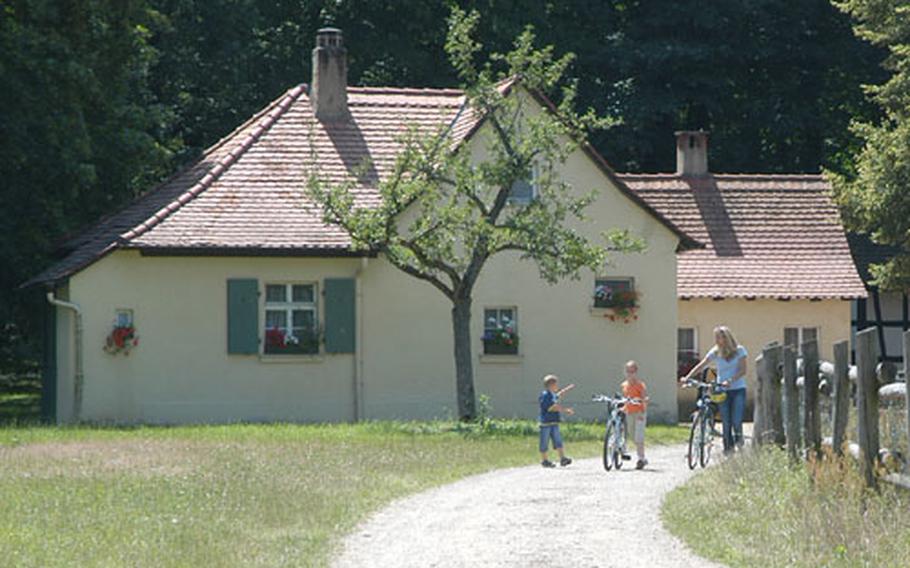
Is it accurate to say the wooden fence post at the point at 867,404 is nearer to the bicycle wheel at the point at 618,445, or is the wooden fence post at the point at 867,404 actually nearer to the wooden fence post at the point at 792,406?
the wooden fence post at the point at 792,406

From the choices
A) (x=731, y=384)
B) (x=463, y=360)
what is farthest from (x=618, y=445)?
(x=463, y=360)

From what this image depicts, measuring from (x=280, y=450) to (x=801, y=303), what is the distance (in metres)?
17.0

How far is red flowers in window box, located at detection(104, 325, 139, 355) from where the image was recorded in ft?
100

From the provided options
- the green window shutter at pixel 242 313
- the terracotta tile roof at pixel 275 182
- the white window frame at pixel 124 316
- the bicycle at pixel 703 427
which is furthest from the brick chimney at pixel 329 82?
the bicycle at pixel 703 427

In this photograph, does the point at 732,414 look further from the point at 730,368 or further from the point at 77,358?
the point at 77,358

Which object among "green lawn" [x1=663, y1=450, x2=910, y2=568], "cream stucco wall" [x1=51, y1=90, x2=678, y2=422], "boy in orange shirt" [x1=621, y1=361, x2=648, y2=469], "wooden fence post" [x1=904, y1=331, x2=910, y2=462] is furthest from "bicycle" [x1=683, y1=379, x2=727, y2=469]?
"cream stucco wall" [x1=51, y1=90, x2=678, y2=422]

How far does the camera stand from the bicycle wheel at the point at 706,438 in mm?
21656

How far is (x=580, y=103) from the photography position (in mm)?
46406

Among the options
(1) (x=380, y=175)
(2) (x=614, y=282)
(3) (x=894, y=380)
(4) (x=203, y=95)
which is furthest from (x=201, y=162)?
(3) (x=894, y=380)

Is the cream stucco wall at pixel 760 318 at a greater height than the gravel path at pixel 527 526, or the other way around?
the cream stucco wall at pixel 760 318

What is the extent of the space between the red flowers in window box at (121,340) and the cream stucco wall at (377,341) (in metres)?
0.15

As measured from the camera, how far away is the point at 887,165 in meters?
37.4

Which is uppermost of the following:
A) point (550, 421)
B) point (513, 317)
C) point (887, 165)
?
point (887, 165)

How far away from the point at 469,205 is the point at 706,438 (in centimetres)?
788
